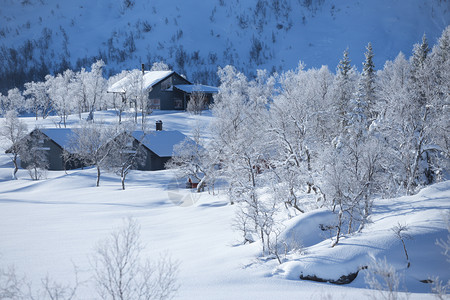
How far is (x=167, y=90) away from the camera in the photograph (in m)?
65.8

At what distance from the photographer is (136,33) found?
7466 inches

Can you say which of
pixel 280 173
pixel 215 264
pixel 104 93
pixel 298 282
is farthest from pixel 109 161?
pixel 104 93

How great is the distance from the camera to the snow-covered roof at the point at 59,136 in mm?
42653

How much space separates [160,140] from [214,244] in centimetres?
2795

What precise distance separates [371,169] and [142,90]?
48448 mm

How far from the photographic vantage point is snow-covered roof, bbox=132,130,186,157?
4081 centimetres

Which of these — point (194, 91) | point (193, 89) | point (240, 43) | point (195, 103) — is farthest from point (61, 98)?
point (240, 43)

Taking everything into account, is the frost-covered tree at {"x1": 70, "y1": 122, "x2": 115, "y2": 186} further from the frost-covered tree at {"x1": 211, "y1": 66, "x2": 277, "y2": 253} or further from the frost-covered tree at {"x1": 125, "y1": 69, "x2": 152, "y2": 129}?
the frost-covered tree at {"x1": 125, "y1": 69, "x2": 152, "y2": 129}

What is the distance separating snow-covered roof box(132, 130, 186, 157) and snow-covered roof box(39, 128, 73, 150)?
9.50 metres

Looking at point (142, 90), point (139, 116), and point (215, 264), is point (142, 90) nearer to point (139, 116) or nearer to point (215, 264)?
point (139, 116)

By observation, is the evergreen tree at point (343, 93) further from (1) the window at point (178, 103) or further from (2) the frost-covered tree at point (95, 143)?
(1) the window at point (178, 103)

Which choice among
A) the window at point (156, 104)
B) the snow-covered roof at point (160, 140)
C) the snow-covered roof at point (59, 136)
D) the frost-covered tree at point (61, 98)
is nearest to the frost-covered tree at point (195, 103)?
the window at point (156, 104)

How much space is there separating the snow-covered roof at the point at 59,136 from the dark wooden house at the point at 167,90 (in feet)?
64.0

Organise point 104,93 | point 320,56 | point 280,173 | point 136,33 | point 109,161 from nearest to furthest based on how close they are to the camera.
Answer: point 280,173, point 109,161, point 104,93, point 320,56, point 136,33
